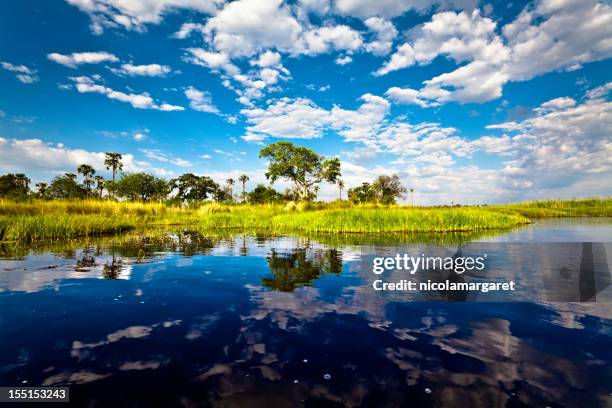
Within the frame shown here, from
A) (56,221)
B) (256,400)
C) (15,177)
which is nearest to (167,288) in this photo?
(256,400)

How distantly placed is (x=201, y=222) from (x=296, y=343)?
26.5 metres

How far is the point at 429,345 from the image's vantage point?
4039 millimetres

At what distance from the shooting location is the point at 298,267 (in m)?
9.14

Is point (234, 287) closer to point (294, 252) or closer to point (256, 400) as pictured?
point (256, 400)

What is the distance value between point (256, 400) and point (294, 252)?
30.3 ft

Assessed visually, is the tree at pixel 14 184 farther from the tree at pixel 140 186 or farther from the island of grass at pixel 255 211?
the tree at pixel 140 186

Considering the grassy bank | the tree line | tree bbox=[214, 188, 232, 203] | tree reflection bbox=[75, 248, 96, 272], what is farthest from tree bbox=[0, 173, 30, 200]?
tree reflection bbox=[75, 248, 96, 272]

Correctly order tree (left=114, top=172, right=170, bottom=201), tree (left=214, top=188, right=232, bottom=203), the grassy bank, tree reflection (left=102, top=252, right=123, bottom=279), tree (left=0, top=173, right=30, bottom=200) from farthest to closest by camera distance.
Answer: tree (left=214, top=188, right=232, bottom=203)
tree (left=0, top=173, right=30, bottom=200)
tree (left=114, top=172, right=170, bottom=201)
the grassy bank
tree reflection (left=102, top=252, right=123, bottom=279)

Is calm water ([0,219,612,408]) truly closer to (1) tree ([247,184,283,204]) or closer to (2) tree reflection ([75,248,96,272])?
(2) tree reflection ([75,248,96,272])

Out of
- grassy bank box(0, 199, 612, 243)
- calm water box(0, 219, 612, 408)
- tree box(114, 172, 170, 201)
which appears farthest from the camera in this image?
tree box(114, 172, 170, 201)

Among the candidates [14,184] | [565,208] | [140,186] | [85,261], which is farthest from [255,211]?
[14,184]

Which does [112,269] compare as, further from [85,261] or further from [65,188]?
[65,188]

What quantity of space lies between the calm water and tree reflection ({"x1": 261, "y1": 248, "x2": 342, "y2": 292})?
16 centimetres

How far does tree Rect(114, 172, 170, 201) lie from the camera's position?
204 ft
